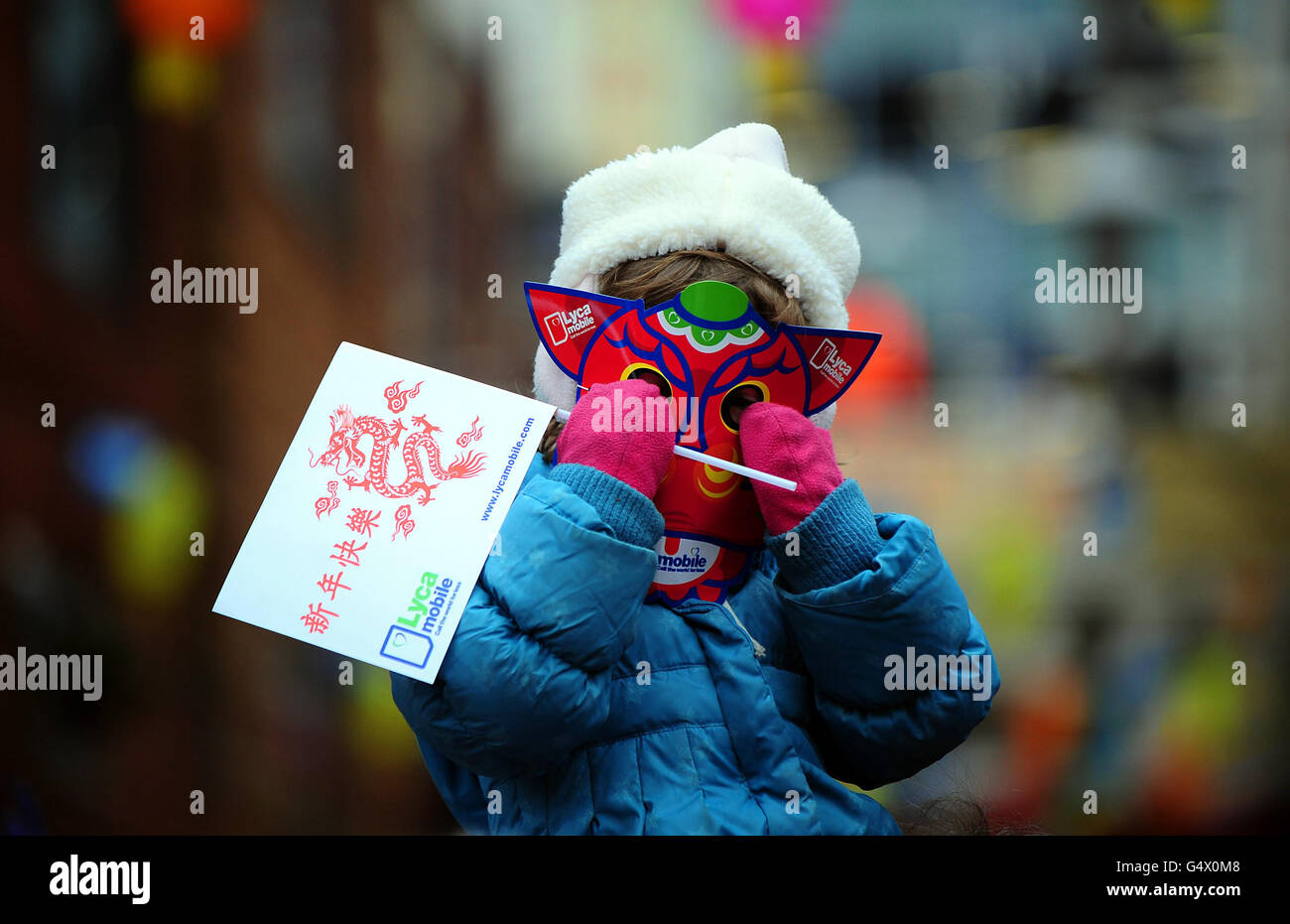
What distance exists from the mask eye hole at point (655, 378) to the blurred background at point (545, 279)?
67cm

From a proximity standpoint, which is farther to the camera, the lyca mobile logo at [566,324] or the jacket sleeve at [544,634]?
the lyca mobile logo at [566,324]

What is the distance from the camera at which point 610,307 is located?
1.28m

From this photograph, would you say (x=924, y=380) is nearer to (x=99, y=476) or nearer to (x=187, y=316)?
(x=187, y=316)

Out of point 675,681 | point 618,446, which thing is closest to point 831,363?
point 618,446

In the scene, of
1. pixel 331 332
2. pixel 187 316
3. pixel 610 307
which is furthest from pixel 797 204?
pixel 187 316

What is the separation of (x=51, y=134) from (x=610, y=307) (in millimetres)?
1416

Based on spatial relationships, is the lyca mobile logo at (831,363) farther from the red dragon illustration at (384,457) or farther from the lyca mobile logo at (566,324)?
the red dragon illustration at (384,457)

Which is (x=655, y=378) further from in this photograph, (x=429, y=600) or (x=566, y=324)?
(x=429, y=600)

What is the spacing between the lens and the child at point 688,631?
1.14 m

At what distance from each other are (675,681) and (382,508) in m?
0.38

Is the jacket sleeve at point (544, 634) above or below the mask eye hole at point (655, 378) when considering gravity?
below

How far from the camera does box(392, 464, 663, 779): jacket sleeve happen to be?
1.12 metres

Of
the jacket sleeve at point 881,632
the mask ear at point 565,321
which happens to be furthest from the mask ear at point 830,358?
the mask ear at point 565,321

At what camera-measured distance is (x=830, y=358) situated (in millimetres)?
1314
